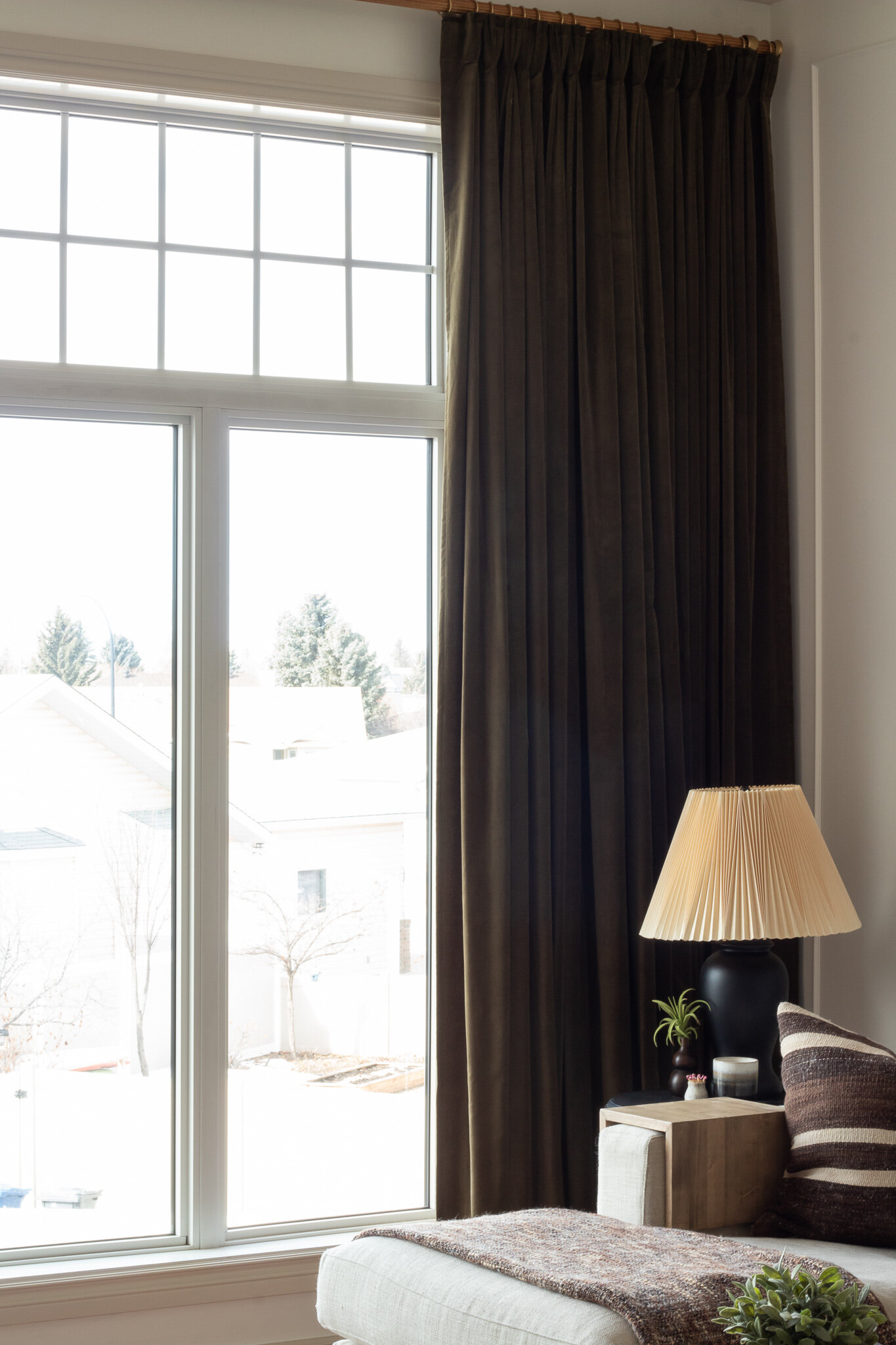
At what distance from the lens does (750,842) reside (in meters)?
2.65

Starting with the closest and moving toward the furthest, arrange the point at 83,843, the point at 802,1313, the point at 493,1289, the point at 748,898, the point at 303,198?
1. the point at 802,1313
2. the point at 493,1289
3. the point at 748,898
4. the point at 83,843
5. the point at 303,198

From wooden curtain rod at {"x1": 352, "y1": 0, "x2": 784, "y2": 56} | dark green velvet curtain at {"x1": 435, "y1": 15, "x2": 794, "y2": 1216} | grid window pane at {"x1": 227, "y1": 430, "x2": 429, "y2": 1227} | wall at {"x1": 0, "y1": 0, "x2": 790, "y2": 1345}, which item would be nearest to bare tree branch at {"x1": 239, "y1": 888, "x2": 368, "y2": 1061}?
grid window pane at {"x1": 227, "y1": 430, "x2": 429, "y2": 1227}

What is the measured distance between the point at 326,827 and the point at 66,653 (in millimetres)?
741

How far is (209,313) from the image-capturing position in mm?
3033

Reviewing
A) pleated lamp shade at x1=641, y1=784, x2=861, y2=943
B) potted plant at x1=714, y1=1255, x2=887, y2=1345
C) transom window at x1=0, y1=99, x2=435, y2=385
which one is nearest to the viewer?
potted plant at x1=714, y1=1255, x2=887, y2=1345

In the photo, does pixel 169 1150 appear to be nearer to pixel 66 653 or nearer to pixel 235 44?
pixel 66 653

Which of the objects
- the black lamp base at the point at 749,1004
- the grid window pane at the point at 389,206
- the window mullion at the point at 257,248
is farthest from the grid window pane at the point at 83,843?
the black lamp base at the point at 749,1004

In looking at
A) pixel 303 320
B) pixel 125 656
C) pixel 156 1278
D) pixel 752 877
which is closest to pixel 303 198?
pixel 303 320

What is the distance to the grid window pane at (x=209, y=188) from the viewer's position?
3.02m

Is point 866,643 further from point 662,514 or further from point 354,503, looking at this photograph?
point 354,503

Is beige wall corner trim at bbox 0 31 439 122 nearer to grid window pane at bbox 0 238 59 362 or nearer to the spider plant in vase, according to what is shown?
grid window pane at bbox 0 238 59 362

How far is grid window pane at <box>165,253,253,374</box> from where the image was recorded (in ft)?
9.87

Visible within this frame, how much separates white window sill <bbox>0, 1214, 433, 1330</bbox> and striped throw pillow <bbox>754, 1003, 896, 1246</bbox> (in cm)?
120

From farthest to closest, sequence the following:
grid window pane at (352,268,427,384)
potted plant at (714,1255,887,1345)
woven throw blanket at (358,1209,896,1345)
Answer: grid window pane at (352,268,427,384), woven throw blanket at (358,1209,896,1345), potted plant at (714,1255,887,1345)
